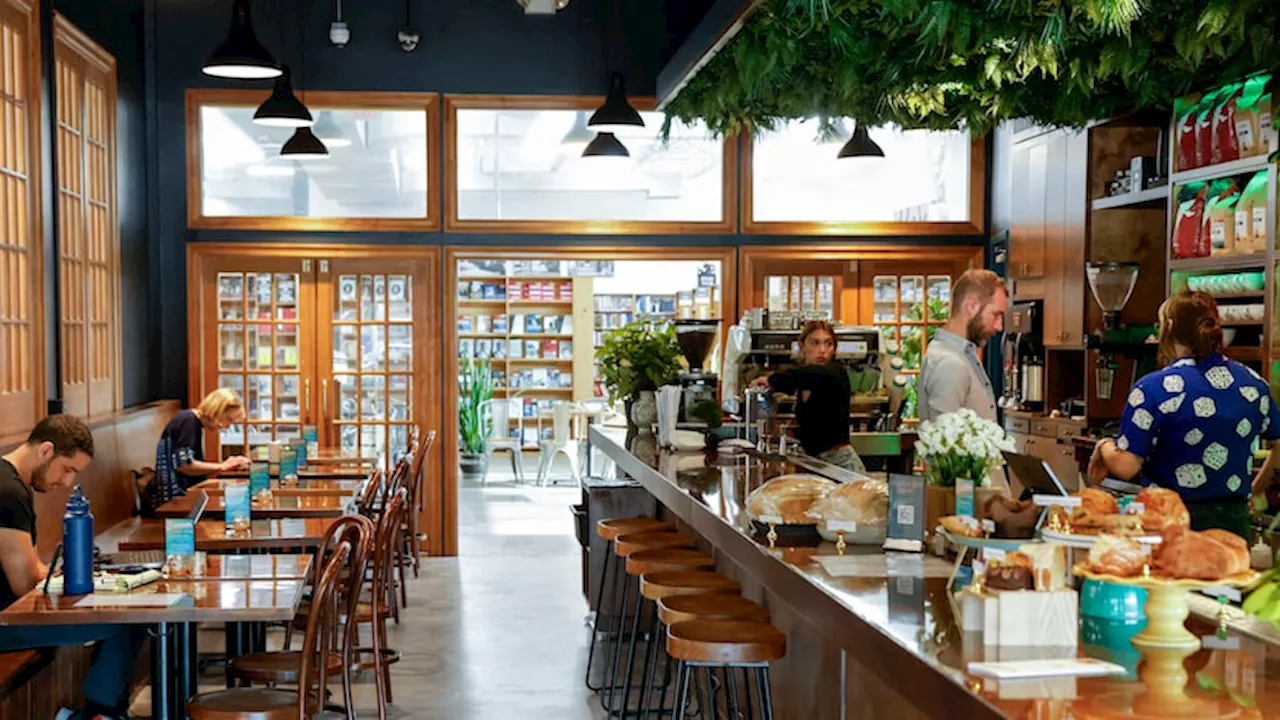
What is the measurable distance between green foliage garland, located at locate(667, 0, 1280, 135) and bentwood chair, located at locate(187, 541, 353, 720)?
2.64m

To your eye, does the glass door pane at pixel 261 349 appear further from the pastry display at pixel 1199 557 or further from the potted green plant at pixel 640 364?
the pastry display at pixel 1199 557

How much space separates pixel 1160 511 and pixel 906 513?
1.03 meters

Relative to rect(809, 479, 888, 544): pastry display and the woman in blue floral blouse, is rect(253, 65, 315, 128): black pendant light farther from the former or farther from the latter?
rect(809, 479, 888, 544): pastry display

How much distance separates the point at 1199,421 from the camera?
5.19 m

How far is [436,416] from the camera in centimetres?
1103

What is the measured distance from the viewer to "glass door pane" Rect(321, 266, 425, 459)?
1101cm

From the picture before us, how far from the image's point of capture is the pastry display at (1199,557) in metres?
2.72

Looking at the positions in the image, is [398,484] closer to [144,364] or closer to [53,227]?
[53,227]

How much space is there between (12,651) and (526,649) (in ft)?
10.1

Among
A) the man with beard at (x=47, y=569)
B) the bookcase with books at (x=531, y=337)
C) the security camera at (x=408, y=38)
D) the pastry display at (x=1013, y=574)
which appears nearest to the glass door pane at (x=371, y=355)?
the security camera at (x=408, y=38)

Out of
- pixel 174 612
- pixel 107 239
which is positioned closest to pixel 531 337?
pixel 107 239

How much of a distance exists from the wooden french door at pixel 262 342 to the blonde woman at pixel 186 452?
1634 mm

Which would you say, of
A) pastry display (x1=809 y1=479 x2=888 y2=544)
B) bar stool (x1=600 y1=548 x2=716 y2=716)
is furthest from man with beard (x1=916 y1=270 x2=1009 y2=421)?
pastry display (x1=809 y1=479 x2=888 y2=544)

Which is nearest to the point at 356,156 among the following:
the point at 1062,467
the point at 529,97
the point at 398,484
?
the point at 529,97
